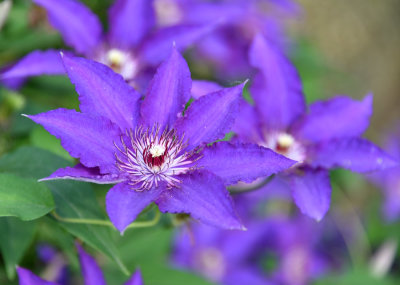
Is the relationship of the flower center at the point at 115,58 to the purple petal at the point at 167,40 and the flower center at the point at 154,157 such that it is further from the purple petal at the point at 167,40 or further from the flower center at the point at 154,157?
the flower center at the point at 154,157

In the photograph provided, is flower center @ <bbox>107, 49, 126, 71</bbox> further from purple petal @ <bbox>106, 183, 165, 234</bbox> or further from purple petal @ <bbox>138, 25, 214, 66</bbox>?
purple petal @ <bbox>106, 183, 165, 234</bbox>

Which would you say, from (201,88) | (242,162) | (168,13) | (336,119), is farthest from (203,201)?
(168,13)

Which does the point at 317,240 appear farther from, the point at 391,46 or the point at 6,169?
the point at 391,46

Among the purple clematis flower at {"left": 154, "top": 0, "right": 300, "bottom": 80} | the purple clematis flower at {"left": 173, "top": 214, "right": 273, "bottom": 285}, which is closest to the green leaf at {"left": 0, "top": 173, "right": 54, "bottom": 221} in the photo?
the purple clematis flower at {"left": 154, "top": 0, "right": 300, "bottom": 80}

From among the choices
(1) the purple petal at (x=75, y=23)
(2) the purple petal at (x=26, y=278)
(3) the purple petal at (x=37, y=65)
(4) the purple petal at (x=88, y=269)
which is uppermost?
(1) the purple petal at (x=75, y=23)

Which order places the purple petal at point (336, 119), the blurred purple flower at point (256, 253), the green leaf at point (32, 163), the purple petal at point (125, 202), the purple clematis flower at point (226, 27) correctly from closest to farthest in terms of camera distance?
the purple petal at point (125, 202) → the green leaf at point (32, 163) → the purple petal at point (336, 119) → the purple clematis flower at point (226, 27) → the blurred purple flower at point (256, 253)

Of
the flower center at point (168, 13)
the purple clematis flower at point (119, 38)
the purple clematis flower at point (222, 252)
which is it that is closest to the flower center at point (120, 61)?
the purple clematis flower at point (119, 38)
